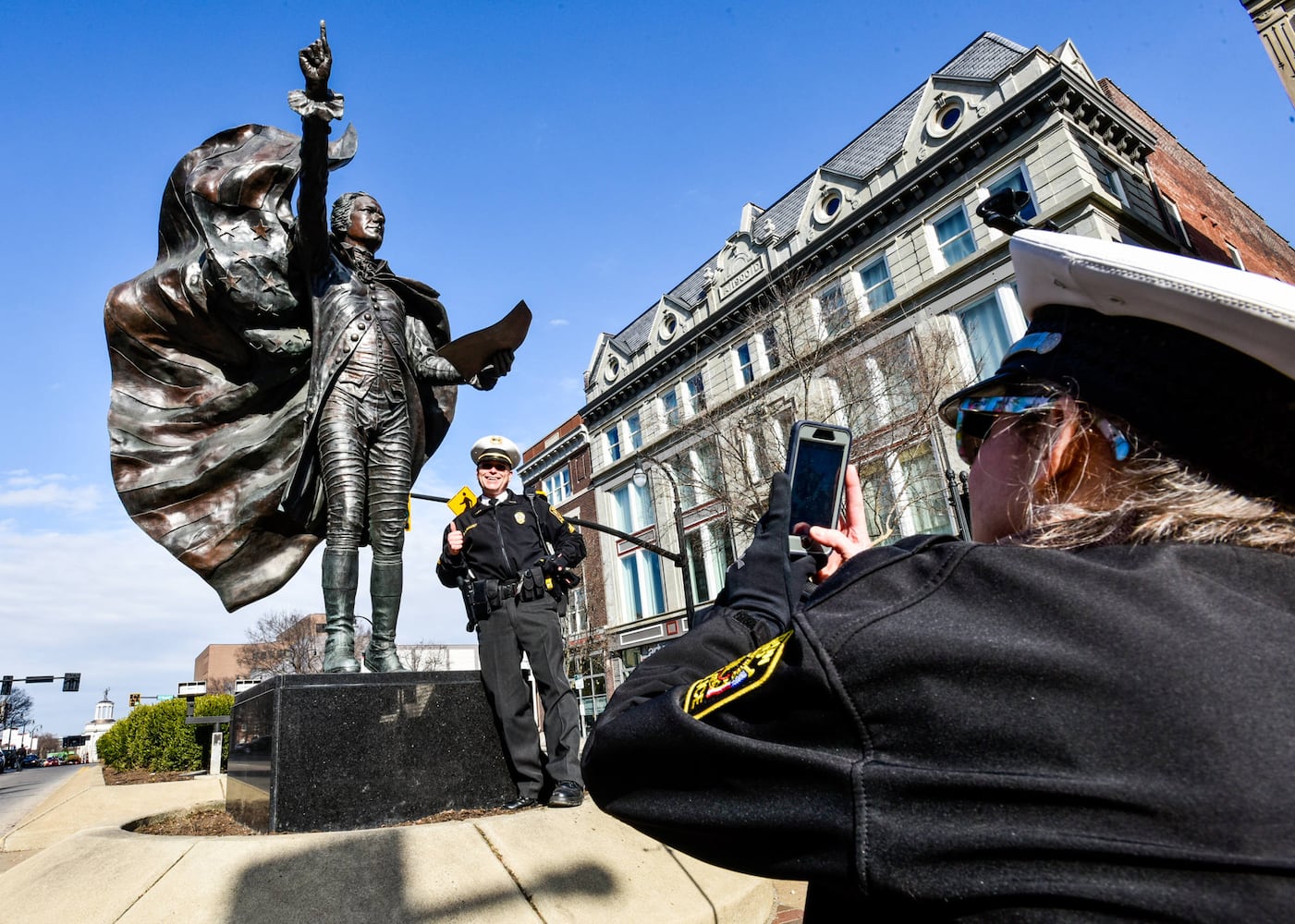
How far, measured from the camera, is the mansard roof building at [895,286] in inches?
690

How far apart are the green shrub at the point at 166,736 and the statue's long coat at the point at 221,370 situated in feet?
32.0

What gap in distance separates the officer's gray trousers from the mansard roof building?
1125 centimetres

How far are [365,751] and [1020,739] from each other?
11.0 feet

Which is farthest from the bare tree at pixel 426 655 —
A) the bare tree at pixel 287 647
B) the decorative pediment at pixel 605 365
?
the decorative pediment at pixel 605 365

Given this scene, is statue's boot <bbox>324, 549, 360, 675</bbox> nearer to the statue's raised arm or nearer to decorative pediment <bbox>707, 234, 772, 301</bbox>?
the statue's raised arm

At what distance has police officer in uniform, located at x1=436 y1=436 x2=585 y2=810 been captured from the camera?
381 cm

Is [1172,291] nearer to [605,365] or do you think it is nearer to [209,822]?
[209,822]

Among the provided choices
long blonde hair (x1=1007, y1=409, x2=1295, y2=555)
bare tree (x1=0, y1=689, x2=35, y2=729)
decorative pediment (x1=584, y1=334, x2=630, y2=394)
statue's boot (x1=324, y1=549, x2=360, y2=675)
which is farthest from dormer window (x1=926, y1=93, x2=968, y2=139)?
bare tree (x1=0, y1=689, x2=35, y2=729)

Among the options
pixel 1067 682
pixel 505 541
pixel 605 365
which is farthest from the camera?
pixel 605 365

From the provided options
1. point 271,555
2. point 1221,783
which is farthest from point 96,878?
point 1221,783

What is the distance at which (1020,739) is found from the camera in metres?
0.73

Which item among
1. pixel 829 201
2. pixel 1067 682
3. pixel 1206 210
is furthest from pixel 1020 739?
pixel 1206 210

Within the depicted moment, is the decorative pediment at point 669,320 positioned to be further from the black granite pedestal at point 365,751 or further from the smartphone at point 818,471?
the smartphone at point 818,471

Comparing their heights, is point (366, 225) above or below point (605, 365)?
below
